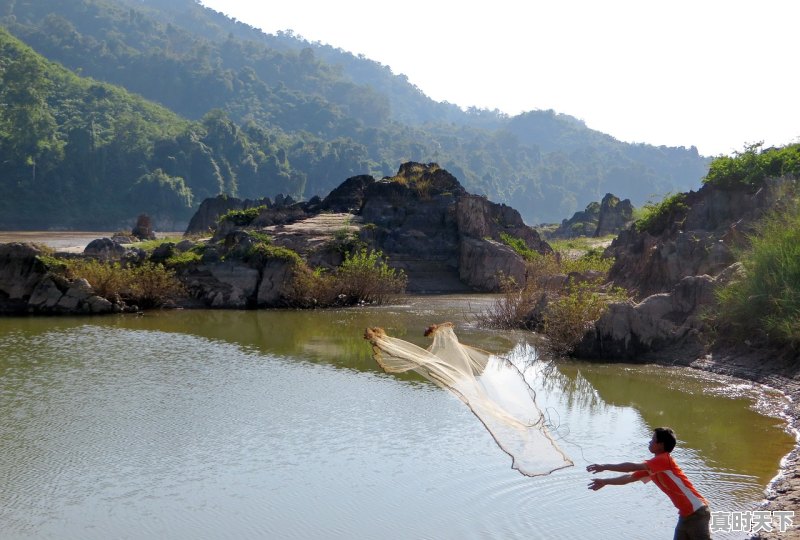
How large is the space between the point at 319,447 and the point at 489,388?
2549 mm

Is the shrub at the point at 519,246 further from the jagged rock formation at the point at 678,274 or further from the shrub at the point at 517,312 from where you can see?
the shrub at the point at 517,312

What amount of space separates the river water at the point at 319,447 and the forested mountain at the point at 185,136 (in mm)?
65956

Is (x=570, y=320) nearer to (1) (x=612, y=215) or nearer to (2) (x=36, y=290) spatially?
(2) (x=36, y=290)

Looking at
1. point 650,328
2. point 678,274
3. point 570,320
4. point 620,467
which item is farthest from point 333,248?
point 620,467

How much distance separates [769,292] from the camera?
1456 cm

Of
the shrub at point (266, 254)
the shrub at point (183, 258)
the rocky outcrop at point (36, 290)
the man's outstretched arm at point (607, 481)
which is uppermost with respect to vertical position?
the man's outstretched arm at point (607, 481)

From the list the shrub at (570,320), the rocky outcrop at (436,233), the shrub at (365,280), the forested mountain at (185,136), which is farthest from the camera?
the forested mountain at (185,136)

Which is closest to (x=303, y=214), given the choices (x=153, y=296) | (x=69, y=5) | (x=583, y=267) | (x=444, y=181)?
(x=444, y=181)

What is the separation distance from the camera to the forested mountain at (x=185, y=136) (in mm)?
78125

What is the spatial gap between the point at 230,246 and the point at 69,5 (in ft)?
514

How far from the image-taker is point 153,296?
23984 millimetres

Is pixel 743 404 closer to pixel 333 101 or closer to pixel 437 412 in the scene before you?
pixel 437 412

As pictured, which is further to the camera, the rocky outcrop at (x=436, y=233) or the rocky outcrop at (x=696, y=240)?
the rocky outcrop at (x=436, y=233)

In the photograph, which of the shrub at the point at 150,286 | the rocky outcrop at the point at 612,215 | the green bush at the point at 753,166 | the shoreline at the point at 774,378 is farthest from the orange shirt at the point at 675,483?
the rocky outcrop at the point at 612,215
